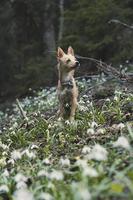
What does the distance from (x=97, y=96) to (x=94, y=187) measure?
28.5 ft

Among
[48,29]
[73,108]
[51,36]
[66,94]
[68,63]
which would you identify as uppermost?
[48,29]

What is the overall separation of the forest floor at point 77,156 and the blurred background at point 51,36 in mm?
2250

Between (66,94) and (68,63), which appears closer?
(68,63)

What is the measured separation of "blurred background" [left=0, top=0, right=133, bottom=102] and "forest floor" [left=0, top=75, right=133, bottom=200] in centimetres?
225

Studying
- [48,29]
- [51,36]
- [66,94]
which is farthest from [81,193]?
[48,29]

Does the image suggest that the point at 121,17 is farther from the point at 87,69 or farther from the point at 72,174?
the point at 72,174

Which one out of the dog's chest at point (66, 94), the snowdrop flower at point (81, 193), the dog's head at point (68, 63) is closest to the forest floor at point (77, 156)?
the snowdrop flower at point (81, 193)

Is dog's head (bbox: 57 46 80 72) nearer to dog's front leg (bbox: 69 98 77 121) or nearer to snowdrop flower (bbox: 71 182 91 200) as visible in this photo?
dog's front leg (bbox: 69 98 77 121)

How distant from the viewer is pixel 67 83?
921 cm

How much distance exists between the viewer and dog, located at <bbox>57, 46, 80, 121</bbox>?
908 centimetres

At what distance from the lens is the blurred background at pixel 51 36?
18891 millimetres

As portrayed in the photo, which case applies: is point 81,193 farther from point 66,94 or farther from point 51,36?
point 51,36

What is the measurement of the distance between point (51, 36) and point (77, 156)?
2120cm

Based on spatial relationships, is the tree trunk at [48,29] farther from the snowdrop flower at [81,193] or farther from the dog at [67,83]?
the snowdrop flower at [81,193]
